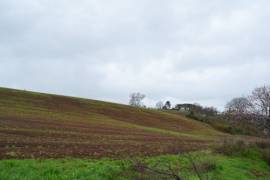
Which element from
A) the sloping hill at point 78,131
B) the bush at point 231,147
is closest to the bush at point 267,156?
the bush at point 231,147

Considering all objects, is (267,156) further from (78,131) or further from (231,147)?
(78,131)

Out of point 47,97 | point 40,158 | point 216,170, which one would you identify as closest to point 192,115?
point 47,97

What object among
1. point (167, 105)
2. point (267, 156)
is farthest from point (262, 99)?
point (167, 105)

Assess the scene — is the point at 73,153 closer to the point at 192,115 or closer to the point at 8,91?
the point at 8,91

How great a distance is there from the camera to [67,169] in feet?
43.7

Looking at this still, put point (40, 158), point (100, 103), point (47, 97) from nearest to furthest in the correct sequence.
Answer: point (40, 158)
point (47, 97)
point (100, 103)

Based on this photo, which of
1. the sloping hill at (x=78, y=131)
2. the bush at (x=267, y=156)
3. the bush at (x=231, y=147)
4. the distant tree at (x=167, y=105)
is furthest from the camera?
the distant tree at (x=167, y=105)

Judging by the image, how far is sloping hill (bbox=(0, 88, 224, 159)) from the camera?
18.5 meters

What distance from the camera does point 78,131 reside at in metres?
29.8

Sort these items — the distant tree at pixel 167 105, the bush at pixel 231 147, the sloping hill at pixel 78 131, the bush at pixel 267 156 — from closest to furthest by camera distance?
the sloping hill at pixel 78 131 < the bush at pixel 231 147 < the bush at pixel 267 156 < the distant tree at pixel 167 105

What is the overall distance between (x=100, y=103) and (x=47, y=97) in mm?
11949

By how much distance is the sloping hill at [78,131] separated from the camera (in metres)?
18.5

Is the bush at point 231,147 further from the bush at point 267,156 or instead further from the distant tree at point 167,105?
the distant tree at point 167,105

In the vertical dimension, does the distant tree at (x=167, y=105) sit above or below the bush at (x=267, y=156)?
above
